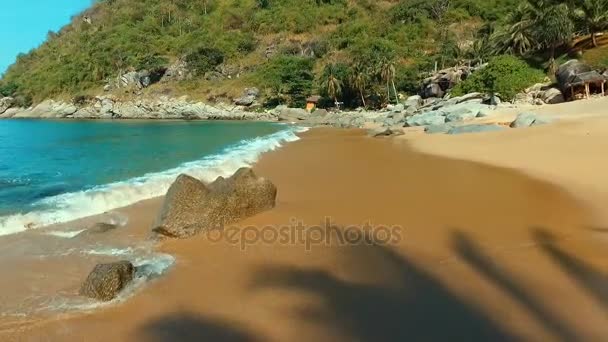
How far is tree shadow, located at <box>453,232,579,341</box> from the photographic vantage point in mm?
4166

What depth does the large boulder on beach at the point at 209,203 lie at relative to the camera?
7723mm

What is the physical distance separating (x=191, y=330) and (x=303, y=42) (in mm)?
93617

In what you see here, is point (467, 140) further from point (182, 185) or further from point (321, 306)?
point (321, 306)

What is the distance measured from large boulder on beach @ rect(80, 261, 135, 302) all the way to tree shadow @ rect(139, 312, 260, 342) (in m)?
0.99

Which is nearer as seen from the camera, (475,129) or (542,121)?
(542,121)

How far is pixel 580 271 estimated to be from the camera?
17.8 ft

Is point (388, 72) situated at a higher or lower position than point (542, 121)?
higher

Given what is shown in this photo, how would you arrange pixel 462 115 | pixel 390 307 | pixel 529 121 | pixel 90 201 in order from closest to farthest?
pixel 390 307 < pixel 90 201 < pixel 529 121 < pixel 462 115

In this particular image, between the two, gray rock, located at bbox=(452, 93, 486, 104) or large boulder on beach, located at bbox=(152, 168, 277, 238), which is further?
gray rock, located at bbox=(452, 93, 486, 104)

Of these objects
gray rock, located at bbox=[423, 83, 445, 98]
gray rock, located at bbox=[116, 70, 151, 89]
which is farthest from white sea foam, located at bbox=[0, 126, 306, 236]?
gray rock, located at bbox=[116, 70, 151, 89]

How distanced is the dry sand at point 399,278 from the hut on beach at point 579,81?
26920 millimetres

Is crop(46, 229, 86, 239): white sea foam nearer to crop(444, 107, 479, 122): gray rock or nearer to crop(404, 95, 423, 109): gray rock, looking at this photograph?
crop(444, 107, 479, 122): gray rock

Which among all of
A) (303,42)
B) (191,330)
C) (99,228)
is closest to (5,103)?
(303,42)

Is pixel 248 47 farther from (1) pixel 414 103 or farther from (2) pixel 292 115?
(1) pixel 414 103
